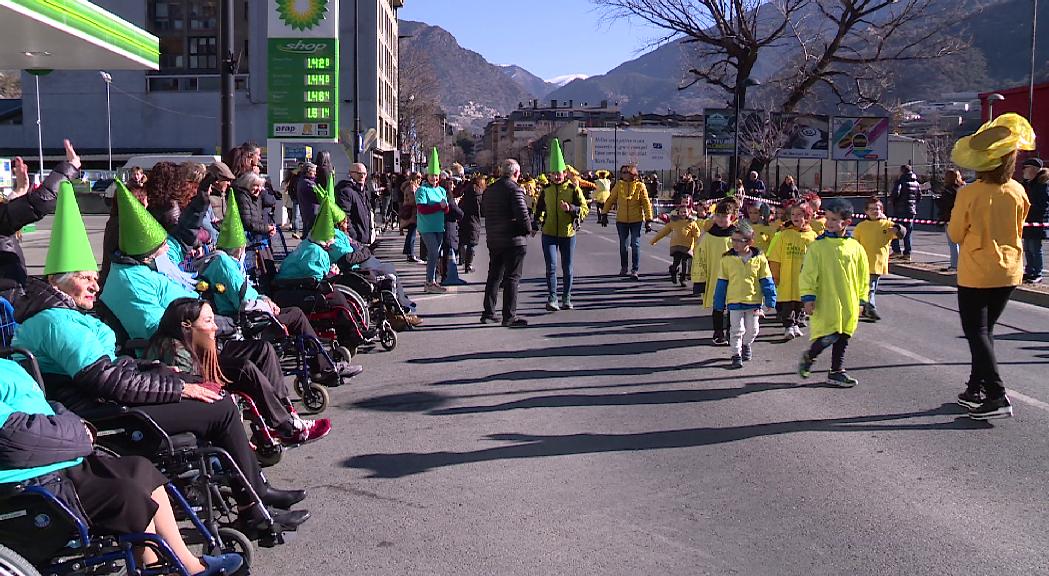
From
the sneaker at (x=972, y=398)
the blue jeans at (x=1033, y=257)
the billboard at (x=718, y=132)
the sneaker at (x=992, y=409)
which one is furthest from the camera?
the billboard at (x=718, y=132)

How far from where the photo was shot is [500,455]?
6207 mm

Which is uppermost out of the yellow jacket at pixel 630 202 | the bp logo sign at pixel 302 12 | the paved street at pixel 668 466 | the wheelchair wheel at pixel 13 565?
the bp logo sign at pixel 302 12

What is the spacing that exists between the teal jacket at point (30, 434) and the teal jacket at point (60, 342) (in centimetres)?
48

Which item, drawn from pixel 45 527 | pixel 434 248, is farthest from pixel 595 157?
pixel 45 527

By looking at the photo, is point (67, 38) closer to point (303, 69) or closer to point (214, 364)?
point (214, 364)

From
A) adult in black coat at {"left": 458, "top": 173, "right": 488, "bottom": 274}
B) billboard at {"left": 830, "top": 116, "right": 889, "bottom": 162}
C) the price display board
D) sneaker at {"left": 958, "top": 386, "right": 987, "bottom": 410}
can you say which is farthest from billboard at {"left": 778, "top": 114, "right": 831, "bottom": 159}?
sneaker at {"left": 958, "top": 386, "right": 987, "bottom": 410}

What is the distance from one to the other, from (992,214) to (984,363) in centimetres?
106

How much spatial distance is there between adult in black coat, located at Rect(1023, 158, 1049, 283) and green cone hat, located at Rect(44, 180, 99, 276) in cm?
1380

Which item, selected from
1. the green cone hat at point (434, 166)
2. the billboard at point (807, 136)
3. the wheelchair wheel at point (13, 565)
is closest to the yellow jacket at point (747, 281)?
the wheelchair wheel at point (13, 565)

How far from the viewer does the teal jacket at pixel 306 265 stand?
8.71 m

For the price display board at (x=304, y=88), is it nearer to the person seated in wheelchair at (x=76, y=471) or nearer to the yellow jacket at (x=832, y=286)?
the yellow jacket at (x=832, y=286)

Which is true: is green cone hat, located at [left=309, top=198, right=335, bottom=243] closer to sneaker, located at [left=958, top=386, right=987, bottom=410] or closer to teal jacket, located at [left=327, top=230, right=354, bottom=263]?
teal jacket, located at [left=327, top=230, right=354, bottom=263]

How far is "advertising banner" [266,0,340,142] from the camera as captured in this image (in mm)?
22766

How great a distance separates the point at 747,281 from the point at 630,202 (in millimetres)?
6975
